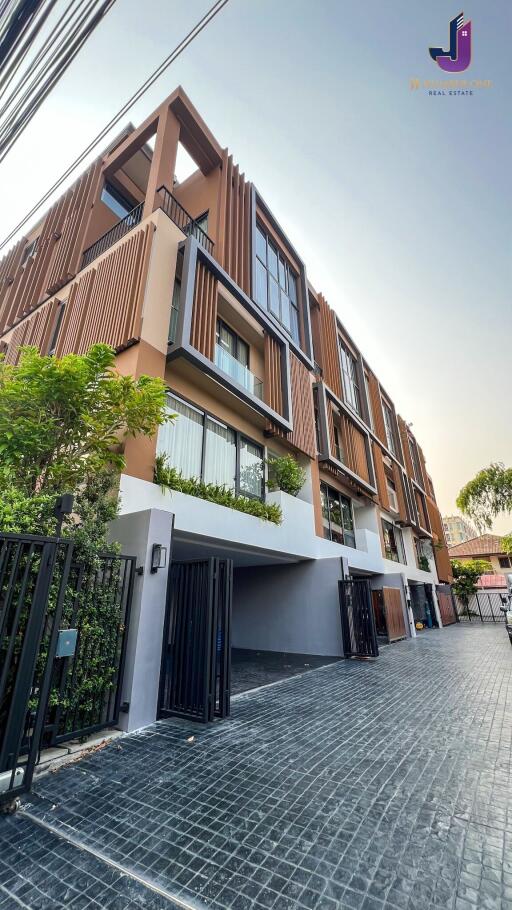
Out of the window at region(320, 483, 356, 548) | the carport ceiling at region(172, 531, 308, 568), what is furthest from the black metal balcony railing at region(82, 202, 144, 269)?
the window at region(320, 483, 356, 548)

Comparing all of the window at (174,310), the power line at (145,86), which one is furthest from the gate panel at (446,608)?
the power line at (145,86)

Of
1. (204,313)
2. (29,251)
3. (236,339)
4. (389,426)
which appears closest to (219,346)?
(236,339)

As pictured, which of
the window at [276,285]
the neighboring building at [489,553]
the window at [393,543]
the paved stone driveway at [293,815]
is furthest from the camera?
the neighboring building at [489,553]

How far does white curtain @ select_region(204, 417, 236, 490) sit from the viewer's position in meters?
8.23

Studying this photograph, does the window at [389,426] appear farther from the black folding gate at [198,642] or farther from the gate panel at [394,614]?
the black folding gate at [198,642]

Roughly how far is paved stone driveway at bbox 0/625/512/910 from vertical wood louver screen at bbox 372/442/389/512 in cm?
1291

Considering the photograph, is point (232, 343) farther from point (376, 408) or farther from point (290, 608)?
point (376, 408)

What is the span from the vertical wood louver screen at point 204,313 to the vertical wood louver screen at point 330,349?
7277 millimetres

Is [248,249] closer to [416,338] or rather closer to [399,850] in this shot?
[416,338]

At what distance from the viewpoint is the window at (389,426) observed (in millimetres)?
21344

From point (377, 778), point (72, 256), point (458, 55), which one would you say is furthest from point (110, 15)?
point (72, 256)

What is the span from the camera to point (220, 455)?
864 centimetres

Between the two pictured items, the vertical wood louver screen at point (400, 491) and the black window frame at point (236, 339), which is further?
the vertical wood louver screen at point (400, 491)

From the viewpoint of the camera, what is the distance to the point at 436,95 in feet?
21.9
